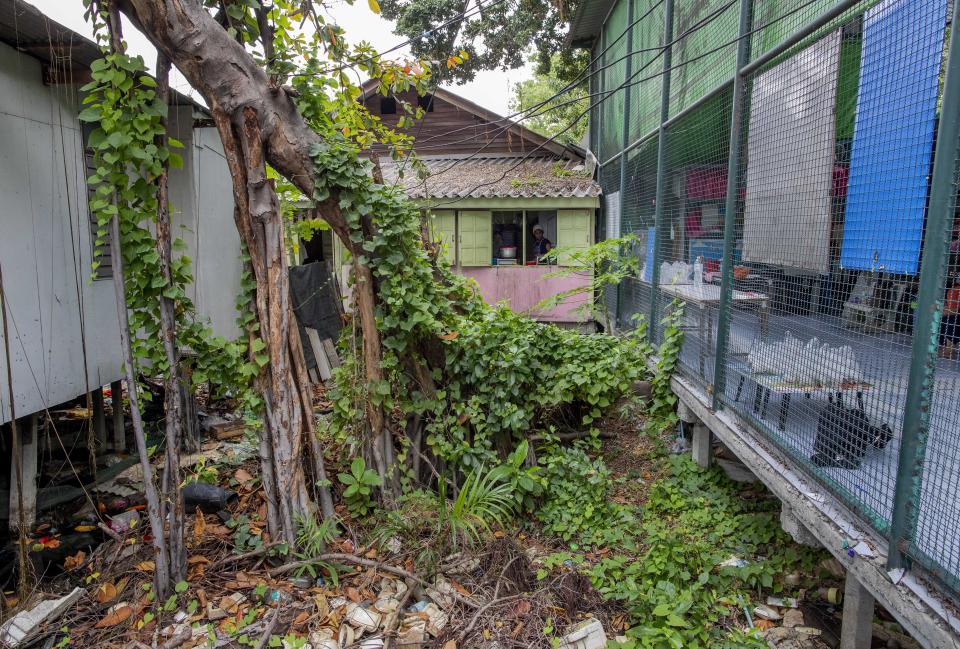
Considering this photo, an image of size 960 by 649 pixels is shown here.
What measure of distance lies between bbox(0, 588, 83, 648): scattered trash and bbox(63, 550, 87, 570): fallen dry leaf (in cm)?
41

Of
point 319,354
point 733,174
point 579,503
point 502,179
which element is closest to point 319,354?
point 319,354

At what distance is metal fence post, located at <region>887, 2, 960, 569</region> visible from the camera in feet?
6.90

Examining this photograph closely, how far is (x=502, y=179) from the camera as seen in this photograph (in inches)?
390

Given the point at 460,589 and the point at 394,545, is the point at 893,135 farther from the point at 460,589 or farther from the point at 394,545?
the point at 394,545

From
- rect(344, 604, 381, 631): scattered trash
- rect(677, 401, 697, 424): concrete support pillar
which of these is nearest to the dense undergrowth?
rect(677, 401, 697, 424): concrete support pillar

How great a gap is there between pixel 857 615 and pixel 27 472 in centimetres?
521

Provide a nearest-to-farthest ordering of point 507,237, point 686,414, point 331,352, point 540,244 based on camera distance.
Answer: point 686,414
point 331,352
point 507,237
point 540,244

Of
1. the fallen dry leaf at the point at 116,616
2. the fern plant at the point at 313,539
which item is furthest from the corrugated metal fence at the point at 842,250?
the fallen dry leaf at the point at 116,616

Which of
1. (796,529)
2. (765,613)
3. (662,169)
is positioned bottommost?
(765,613)

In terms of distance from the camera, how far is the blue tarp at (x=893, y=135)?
2381 mm

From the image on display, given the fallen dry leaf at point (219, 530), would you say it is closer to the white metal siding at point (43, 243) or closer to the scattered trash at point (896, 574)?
the white metal siding at point (43, 243)

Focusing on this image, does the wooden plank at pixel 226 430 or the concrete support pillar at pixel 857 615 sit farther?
the wooden plank at pixel 226 430

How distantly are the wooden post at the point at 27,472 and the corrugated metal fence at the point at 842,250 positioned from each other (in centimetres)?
488

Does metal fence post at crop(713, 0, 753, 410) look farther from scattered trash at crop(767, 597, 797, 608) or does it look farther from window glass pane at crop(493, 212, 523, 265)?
window glass pane at crop(493, 212, 523, 265)
